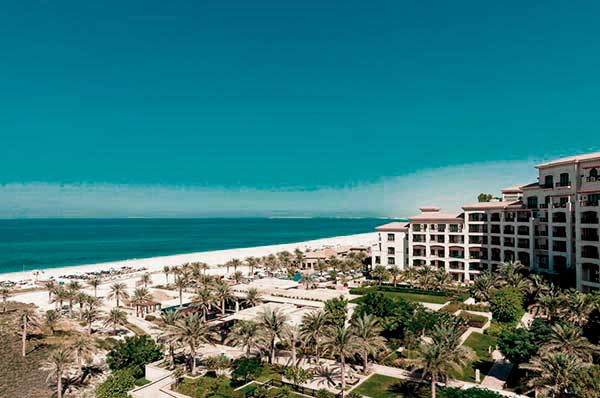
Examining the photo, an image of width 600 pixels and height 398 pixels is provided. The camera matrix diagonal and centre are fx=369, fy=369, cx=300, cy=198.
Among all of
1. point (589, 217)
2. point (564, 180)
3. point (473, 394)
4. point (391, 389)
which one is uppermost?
point (564, 180)

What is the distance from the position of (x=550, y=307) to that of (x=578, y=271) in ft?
52.6

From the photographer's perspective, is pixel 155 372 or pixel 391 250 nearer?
pixel 155 372

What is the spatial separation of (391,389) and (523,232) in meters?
48.0

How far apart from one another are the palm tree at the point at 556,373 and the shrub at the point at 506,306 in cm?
1903

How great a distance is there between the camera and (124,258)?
13900cm

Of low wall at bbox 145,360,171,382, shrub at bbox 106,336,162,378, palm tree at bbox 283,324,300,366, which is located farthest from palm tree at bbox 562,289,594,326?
shrub at bbox 106,336,162,378

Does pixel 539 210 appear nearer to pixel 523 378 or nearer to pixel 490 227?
pixel 490 227

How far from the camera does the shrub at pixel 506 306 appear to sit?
45625mm

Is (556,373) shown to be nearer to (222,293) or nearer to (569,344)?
(569,344)

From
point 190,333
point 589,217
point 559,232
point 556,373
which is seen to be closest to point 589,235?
point 589,217

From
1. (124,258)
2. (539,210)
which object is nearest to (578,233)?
(539,210)

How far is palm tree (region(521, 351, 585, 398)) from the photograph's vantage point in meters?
25.7

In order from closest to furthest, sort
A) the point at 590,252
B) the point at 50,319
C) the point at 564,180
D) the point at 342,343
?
the point at 342,343 < the point at 50,319 < the point at 590,252 < the point at 564,180

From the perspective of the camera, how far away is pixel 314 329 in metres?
36.2
